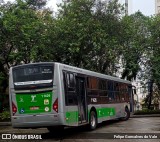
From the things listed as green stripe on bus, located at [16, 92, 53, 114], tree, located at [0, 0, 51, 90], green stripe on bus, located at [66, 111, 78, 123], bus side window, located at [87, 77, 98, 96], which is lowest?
green stripe on bus, located at [66, 111, 78, 123]

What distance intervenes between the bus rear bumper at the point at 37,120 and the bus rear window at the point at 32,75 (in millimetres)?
1366

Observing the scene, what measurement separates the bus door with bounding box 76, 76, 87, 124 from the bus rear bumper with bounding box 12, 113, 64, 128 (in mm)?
2230

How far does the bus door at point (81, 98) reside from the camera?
17337 mm

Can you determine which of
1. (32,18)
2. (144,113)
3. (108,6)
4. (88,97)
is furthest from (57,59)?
(88,97)

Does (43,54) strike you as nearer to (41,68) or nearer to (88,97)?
(88,97)

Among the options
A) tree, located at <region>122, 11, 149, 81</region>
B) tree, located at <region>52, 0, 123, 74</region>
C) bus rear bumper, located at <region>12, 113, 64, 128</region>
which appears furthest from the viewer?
tree, located at <region>122, 11, 149, 81</region>

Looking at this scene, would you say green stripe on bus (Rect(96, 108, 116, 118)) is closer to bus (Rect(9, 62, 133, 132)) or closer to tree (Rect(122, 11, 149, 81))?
bus (Rect(9, 62, 133, 132))

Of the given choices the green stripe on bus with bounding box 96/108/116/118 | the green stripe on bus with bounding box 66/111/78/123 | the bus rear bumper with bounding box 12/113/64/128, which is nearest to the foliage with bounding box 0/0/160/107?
the green stripe on bus with bounding box 96/108/116/118

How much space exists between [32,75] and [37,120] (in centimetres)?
190

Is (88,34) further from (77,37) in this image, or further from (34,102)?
(34,102)

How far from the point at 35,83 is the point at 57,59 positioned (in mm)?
17411

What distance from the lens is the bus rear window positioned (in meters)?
15.6

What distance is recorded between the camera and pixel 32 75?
15.9 meters

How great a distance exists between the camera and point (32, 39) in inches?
1172
